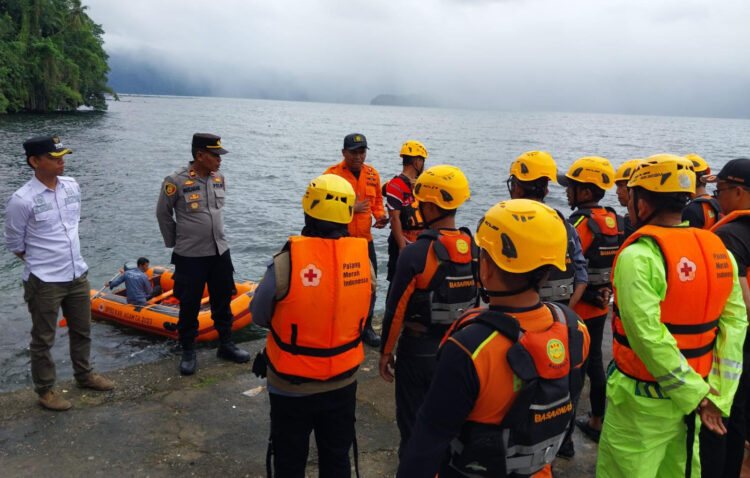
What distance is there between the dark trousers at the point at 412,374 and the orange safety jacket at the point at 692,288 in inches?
50.7

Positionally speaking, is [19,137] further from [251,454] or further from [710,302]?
[710,302]

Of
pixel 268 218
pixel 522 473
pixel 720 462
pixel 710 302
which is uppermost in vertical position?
pixel 710 302

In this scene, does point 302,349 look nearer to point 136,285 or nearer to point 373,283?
point 373,283

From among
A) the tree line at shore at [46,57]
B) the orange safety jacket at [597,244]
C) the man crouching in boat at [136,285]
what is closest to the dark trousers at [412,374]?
the orange safety jacket at [597,244]

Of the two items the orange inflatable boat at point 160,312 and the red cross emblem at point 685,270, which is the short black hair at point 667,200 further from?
the orange inflatable boat at point 160,312

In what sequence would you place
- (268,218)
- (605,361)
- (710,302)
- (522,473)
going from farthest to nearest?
(268,218) < (605,361) < (710,302) < (522,473)

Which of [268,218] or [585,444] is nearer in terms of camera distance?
[585,444]

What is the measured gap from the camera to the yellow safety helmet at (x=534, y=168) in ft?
13.4

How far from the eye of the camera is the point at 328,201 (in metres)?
3.04

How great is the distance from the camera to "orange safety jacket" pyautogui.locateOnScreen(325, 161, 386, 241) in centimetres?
621

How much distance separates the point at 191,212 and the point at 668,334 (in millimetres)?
4628

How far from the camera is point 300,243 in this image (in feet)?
9.72

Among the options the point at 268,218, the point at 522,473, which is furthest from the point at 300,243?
the point at 268,218

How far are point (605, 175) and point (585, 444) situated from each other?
2287mm
